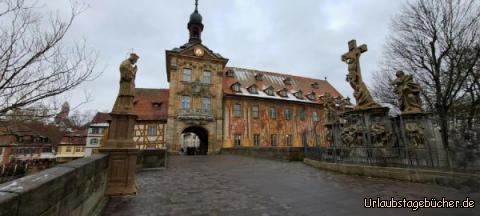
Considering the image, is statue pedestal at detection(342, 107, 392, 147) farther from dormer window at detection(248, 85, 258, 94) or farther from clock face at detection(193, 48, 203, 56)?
clock face at detection(193, 48, 203, 56)

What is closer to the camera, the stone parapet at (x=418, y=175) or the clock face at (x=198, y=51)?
the stone parapet at (x=418, y=175)

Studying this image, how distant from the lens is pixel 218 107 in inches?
1061

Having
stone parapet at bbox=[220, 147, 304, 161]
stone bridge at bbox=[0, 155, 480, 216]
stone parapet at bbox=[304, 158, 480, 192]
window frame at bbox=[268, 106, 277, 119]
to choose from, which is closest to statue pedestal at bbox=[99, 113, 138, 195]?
stone bridge at bbox=[0, 155, 480, 216]

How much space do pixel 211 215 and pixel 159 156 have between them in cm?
862

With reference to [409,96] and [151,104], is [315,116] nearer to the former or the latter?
[151,104]

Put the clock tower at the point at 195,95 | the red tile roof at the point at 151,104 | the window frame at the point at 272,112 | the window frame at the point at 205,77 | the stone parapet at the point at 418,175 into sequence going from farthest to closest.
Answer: the window frame at the point at 272,112
the window frame at the point at 205,77
the red tile roof at the point at 151,104
the clock tower at the point at 195,95
the stone parapet at the point at 418,175

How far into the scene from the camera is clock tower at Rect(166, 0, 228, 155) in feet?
82.4

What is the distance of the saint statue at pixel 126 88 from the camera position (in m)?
5.82

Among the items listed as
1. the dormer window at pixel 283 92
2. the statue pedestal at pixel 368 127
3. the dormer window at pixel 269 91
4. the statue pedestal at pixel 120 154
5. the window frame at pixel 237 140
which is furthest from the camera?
the dormer window at pixel 283 92

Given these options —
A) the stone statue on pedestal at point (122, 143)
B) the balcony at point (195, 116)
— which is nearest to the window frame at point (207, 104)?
the balcony at point (195, 116)

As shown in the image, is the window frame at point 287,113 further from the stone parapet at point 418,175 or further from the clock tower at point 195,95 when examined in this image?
the stone parapet at point 418,175

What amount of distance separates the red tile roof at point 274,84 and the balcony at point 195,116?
3630 millimetres

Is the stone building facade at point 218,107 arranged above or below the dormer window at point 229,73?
below

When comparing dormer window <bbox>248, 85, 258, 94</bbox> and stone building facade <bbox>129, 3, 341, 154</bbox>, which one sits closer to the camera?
stone building facade <bbox>129, 3, 341, 154</bbox>
